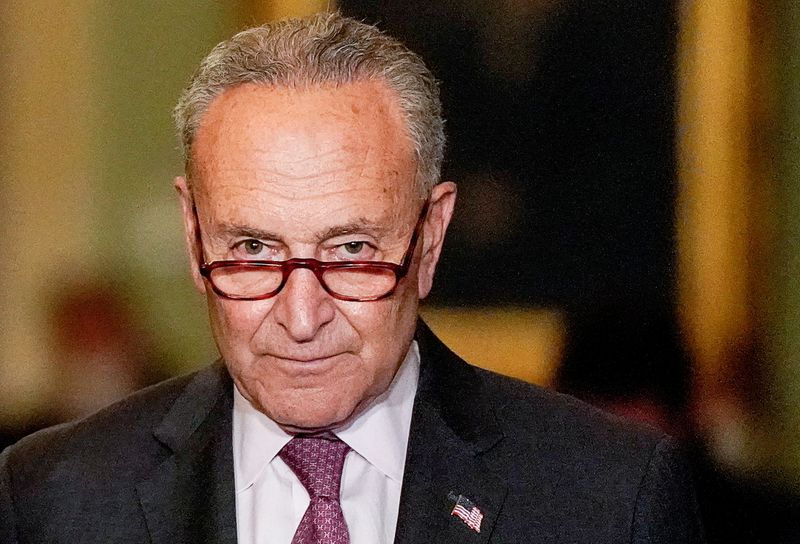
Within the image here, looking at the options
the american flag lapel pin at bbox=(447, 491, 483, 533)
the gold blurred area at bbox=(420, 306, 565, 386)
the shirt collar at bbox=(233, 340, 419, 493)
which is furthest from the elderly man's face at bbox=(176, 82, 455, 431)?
the gold blurred area at bbox=(420, 306, 565, 386)

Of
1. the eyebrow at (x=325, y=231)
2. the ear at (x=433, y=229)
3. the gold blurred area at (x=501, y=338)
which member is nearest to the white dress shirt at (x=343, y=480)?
the ear at (x=433, y=229)

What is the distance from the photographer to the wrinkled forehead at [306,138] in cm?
174

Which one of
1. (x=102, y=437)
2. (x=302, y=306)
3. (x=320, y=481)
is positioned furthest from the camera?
(x=102, y=437)

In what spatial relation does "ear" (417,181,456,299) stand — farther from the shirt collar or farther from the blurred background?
the blurred background

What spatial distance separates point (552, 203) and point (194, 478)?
3.73 ft

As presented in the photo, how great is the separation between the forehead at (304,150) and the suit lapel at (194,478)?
0.43m

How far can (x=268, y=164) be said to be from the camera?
5.72 ft

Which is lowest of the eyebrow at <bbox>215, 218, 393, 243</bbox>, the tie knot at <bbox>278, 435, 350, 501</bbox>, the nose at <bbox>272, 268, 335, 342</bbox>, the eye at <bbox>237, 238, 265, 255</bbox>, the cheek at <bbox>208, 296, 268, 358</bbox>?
the tie knot at <bbox>278, 435, 350, 501</bbox>

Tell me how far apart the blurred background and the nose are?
916 mm

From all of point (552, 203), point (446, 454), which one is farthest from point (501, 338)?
point (446, 454)

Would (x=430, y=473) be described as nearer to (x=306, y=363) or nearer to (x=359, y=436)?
(x=359, y=436)

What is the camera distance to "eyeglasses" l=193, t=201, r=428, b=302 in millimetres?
1725

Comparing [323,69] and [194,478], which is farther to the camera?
[194,478]

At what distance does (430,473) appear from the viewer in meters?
1.88
